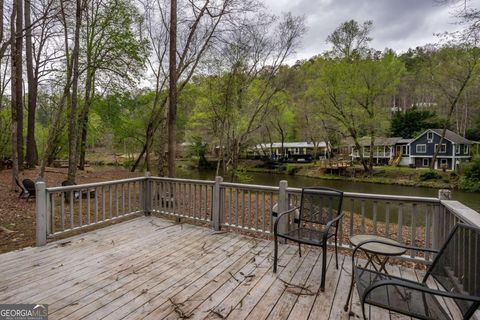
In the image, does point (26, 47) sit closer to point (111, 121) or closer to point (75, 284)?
point (111, 121)

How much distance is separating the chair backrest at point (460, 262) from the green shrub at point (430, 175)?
19201mm

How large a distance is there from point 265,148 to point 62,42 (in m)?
24.1

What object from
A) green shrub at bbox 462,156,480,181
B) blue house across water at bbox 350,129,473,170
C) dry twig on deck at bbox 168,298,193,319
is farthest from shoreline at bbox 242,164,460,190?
dry twig on deck at bbox 168,298,193,319

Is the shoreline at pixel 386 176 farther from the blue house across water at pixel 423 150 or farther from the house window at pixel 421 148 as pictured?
the house window at pixel 421 148

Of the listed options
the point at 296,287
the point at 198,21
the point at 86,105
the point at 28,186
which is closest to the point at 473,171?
the point at 198,21

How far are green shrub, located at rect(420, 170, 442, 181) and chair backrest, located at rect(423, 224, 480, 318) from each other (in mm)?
19201

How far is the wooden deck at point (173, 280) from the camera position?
7.25 ft

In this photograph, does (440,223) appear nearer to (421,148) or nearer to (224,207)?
(224,207)

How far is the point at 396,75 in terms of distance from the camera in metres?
19.8

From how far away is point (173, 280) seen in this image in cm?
271

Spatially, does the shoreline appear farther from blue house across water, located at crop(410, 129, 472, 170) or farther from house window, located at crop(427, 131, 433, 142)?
house window, located at crop(427, 131, 433, 142)

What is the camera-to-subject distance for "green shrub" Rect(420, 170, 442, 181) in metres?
17.5

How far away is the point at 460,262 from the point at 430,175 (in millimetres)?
19374

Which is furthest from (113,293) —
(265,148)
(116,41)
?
(265,148)
